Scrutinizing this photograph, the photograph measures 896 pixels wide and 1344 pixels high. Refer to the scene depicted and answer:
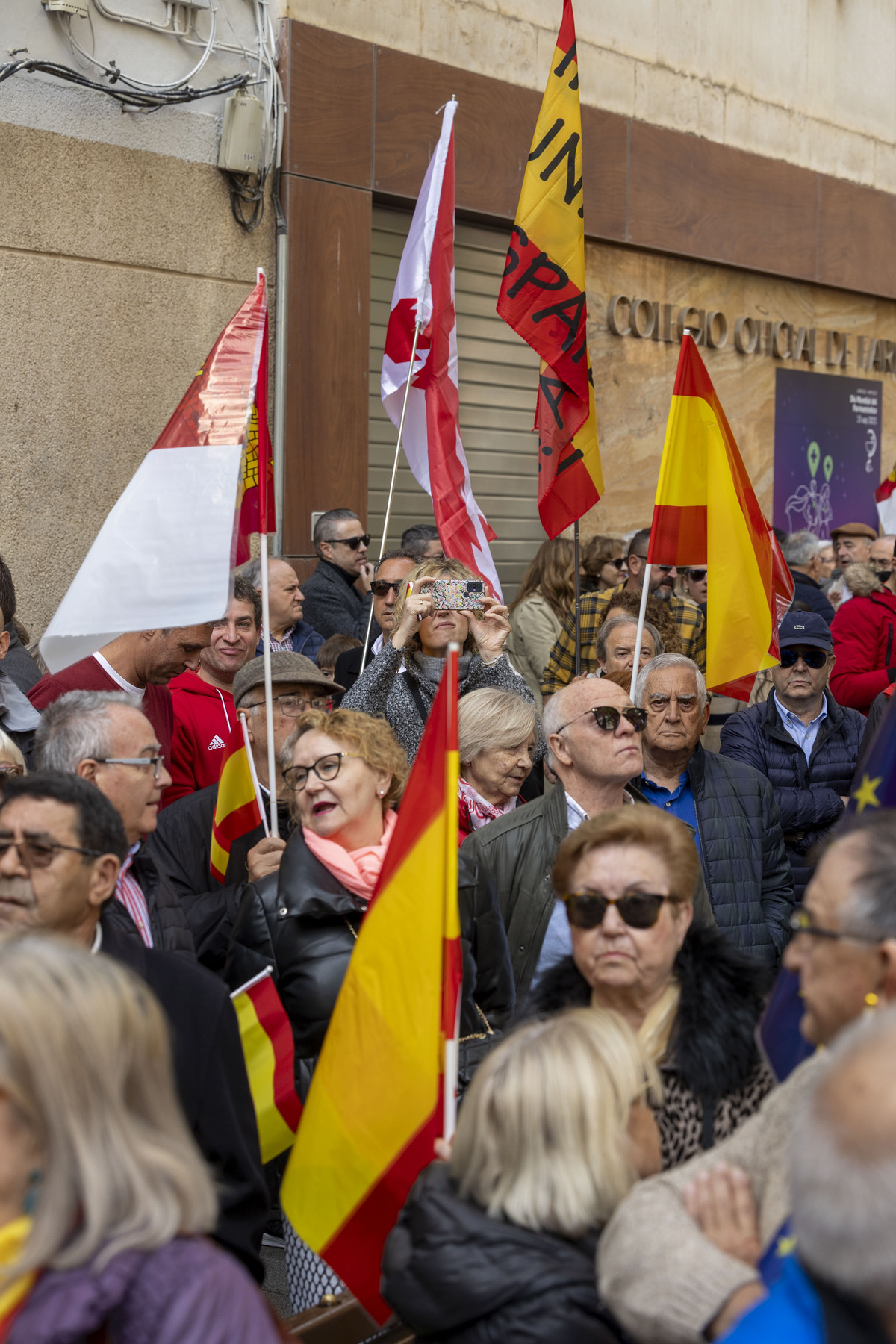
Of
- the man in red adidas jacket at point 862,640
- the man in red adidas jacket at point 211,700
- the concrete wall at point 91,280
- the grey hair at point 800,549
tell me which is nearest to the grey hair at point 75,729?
the man in red adidas jacket at point 211,700

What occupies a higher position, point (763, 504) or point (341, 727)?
point (763, 504)

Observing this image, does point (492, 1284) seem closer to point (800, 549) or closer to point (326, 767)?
point (326, 767)

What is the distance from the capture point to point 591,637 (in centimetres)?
784

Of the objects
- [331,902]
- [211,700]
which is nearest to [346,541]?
[211,700]

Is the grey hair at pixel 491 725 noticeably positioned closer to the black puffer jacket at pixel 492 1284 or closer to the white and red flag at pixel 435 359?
the white and red flag at pixel 435 359

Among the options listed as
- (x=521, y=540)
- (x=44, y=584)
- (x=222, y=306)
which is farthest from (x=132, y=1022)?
(x=521, y=540)

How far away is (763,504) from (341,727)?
30.1 ft

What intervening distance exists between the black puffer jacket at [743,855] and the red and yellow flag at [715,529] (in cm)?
41

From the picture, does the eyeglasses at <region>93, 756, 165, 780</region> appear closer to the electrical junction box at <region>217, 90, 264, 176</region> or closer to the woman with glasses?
the woman with glasses

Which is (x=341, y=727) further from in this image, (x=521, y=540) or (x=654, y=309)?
(x=654, y=309)

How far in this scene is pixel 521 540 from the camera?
35.8 ft

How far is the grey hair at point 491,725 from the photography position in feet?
16.3

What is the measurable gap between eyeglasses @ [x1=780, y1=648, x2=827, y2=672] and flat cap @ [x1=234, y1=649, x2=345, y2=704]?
2.09m

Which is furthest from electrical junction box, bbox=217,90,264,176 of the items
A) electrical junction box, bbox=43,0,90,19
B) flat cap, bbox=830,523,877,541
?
flat cap, bbox=830,523,877,541
